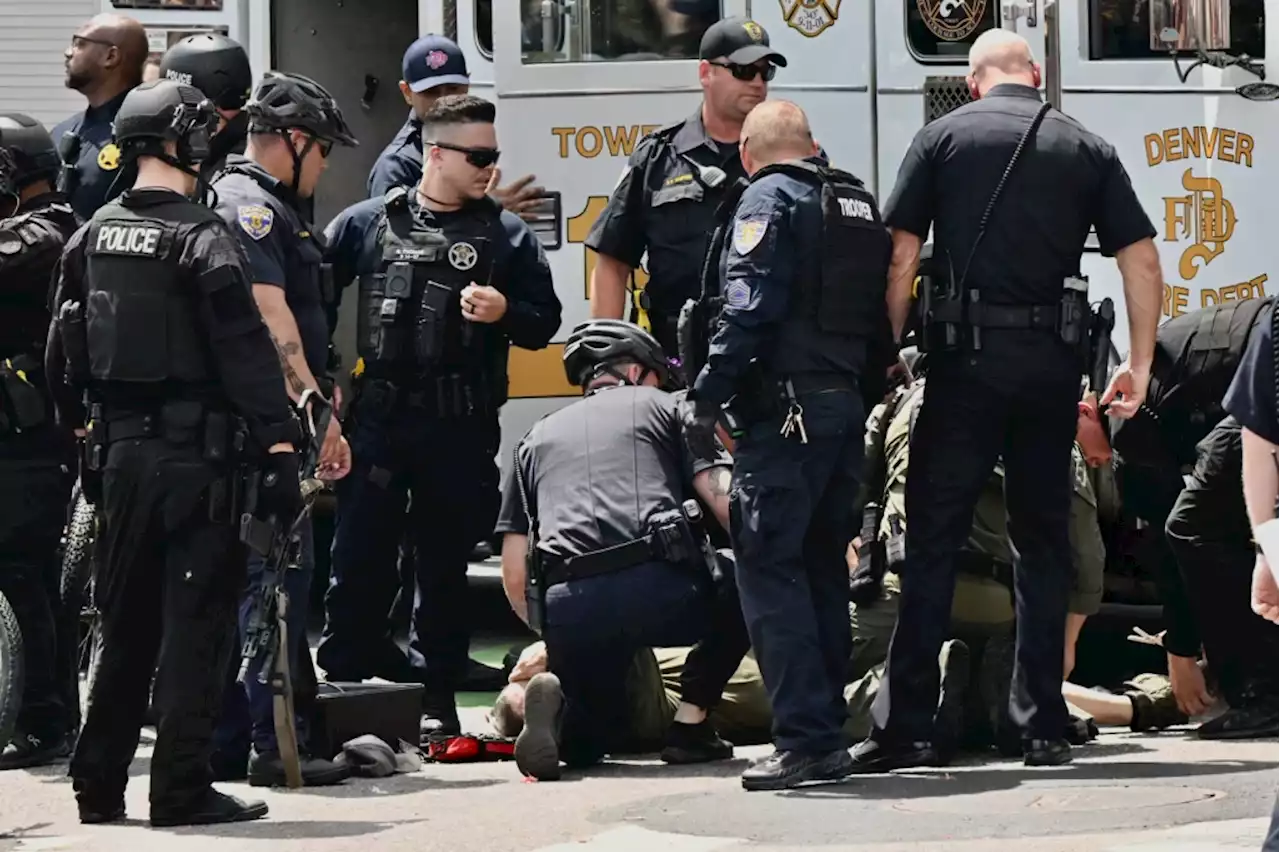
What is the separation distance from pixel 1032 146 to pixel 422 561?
2480 mm

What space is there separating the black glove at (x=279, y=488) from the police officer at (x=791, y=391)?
3.76ft

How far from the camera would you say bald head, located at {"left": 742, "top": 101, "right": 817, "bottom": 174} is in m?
7.19

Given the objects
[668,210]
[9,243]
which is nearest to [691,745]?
[668,210]

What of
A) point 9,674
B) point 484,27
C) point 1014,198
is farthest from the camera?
point 484,27

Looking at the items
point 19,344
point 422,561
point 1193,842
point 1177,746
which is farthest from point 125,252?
point 1177,746

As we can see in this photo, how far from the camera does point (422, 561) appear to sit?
834 cm

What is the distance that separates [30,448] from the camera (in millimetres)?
7895

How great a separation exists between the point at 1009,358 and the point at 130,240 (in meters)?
2.46

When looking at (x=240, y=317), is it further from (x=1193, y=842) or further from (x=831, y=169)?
(x=1193, y=842)

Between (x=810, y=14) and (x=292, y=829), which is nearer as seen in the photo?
(x=292, y=829)

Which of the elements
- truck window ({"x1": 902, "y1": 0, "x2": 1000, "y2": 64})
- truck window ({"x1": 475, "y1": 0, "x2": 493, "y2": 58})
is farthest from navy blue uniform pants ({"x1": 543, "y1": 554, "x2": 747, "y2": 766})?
truck window ({"x1": 475, "y1": 0, "x2": 493, "y2": 58})

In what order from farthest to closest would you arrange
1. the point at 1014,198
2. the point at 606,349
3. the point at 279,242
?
the point at 606,349 → the point at 279,242 → the point at 1014,198

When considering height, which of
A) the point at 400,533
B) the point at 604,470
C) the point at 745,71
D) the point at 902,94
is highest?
the point at 745,71

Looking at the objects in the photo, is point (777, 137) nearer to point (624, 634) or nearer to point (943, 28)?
point (624, 634)
